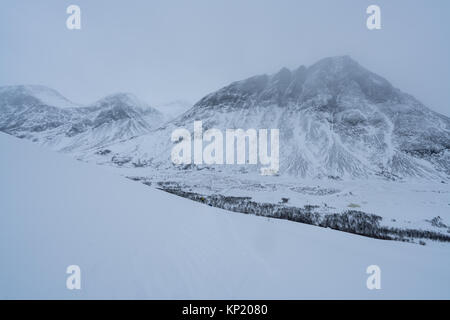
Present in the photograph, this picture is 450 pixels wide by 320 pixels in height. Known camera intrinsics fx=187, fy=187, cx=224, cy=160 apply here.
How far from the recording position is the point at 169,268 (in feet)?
10.4

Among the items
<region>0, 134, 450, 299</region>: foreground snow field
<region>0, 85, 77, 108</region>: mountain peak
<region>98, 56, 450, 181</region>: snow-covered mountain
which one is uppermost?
<region>0, 85, 77, 108</region>: mountain peak

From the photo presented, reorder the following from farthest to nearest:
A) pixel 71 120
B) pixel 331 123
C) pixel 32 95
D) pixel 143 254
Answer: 1. pixel 32 95
2. pixel 71 120
3. pixel 331 123
4. pixel 143 254

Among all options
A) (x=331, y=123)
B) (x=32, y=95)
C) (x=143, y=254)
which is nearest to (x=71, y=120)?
(x=32, y=95)

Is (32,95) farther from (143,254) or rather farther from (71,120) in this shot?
(143,254)

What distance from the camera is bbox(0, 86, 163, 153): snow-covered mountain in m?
121

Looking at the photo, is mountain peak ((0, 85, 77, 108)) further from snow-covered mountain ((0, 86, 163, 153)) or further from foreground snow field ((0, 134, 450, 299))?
foreground snow field ((0, 134, 450, 299))

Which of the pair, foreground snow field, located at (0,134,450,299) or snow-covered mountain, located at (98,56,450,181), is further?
snow-covered mountain, located at (98,56,450,181)

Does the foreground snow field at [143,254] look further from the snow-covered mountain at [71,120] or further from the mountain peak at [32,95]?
the mountain peak at [32,95]

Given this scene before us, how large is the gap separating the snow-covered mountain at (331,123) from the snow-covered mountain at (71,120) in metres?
55.8

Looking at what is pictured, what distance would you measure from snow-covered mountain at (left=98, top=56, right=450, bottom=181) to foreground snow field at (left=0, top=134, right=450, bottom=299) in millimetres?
49583

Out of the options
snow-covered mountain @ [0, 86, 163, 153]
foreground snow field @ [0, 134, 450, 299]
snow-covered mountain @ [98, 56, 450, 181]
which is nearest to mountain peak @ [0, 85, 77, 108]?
snow-covered mountain @ [0, 86, 163, 153]

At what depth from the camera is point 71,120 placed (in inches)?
5595

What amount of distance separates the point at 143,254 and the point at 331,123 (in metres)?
82.9
